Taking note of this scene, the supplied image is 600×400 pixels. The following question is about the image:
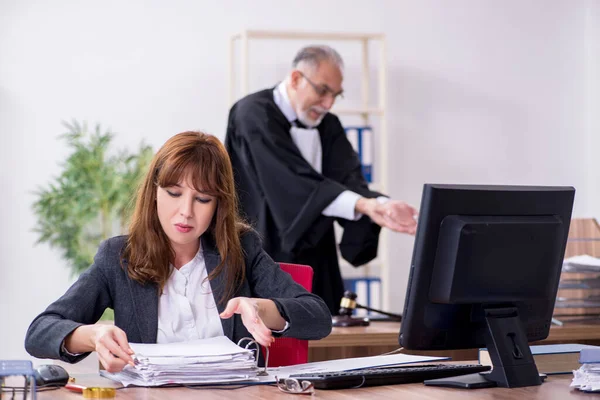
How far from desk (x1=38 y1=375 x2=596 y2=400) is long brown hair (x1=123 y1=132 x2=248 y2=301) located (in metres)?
0.38

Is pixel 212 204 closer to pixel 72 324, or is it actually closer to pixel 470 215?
pixel 72 324

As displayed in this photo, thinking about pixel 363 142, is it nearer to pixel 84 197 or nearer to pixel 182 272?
pixel 84 197

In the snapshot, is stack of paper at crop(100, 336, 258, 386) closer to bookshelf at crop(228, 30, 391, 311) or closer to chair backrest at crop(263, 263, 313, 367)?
chair backrest at crop(263, 263, 313, 367)

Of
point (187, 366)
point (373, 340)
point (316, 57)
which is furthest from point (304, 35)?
point (187, 366)

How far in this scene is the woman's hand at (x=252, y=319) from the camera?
1.74m

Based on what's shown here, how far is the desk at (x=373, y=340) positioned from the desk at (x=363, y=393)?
954 mm

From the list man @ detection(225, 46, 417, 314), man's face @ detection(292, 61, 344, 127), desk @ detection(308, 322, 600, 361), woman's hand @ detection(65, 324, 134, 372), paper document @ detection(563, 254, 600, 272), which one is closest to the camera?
woman's hand @ detection(65, 324, 134, 372)

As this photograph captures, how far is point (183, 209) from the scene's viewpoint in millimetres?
2014

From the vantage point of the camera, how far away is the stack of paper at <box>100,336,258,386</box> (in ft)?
5.54

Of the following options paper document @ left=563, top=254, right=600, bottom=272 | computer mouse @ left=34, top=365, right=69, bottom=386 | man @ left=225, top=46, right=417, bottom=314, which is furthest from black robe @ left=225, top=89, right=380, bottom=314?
computer mouse @ left=34, top=365, right=69, bottom=386

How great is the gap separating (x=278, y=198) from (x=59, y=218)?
5.98 feet

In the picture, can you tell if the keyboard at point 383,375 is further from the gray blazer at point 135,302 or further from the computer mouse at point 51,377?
the computer mouse at point 51,377

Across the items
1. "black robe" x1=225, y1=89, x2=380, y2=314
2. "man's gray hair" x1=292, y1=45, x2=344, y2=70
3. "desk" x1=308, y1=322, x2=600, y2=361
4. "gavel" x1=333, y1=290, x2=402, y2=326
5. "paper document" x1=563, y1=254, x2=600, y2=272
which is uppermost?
"man's gray hair" x1=292, y1=45, x2=344, y2=70

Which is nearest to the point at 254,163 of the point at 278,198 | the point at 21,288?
the point at 278,198
